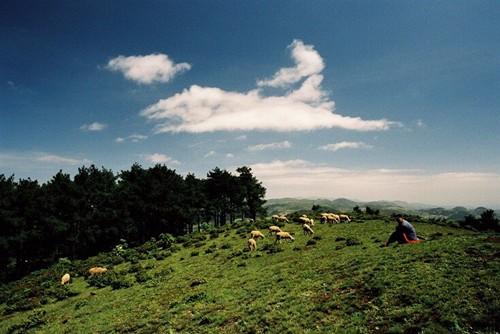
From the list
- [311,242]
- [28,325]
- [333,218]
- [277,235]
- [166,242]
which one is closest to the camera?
[28,325]

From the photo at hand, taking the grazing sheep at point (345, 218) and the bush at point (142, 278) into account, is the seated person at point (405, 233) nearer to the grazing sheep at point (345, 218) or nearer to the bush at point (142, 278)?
the grazing sheep at point (345, 218)

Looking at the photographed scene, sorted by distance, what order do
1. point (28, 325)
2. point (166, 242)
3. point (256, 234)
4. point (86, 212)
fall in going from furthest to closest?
point (86, 212) < point (166, 242) < point (256, 234) < point (28, 325)

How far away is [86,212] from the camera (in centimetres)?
7706

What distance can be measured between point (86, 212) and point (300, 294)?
73.4 m

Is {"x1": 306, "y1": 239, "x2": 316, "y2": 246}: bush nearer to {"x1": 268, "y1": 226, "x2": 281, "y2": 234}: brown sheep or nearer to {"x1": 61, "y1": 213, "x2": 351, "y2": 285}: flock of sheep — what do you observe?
{"x1": 61, "y1": 213, "x2": 351, "y2": 285}: flock of sheep

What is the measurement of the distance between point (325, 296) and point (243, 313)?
4.15 m

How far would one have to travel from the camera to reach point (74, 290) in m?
31.0

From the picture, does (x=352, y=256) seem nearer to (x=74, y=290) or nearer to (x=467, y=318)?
(x=467, y=318)

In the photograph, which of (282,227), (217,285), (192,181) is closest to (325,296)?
Answer: (217,285)

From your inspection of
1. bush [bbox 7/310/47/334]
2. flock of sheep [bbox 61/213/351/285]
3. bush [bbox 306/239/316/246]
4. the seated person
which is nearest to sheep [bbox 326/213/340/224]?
A: flock of sheep [bbox 61/213/351/285]

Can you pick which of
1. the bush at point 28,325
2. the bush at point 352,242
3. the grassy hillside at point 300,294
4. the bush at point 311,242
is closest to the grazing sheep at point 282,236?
the grassy hillside at point 300,294

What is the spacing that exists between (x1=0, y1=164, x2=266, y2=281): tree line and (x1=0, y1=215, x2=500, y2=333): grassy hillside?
113ft

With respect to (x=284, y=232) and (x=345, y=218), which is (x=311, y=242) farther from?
(x=345, y=218)

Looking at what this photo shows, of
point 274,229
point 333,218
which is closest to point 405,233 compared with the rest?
point 274,229
